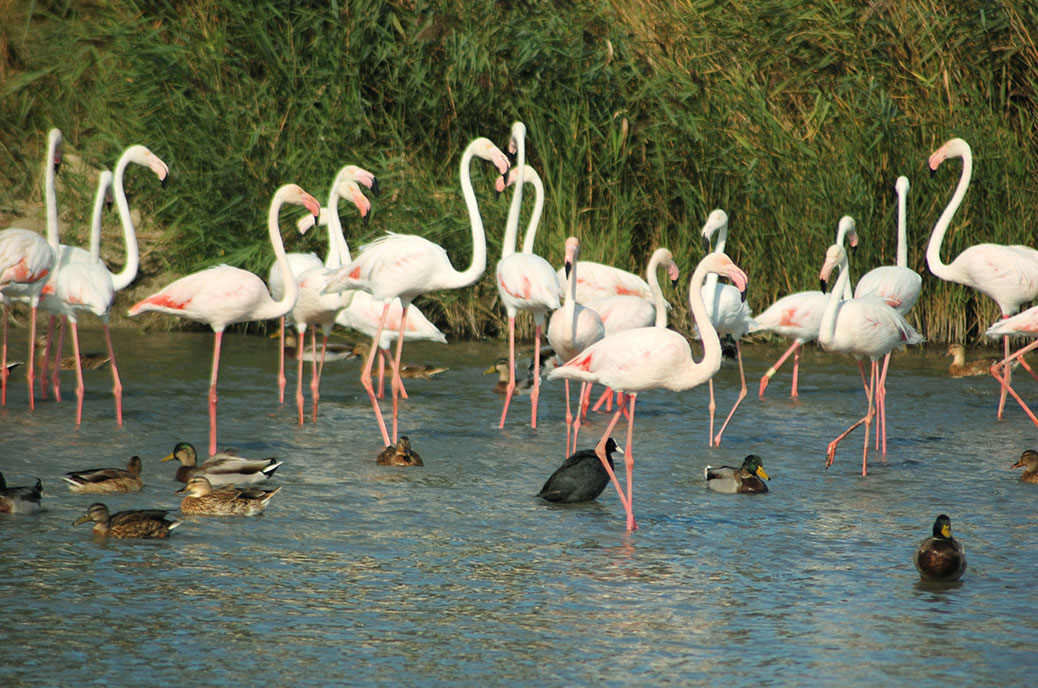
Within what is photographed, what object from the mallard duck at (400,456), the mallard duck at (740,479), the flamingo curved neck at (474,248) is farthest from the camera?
the flamingo curved neck at (474,248)

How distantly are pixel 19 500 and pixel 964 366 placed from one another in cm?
863

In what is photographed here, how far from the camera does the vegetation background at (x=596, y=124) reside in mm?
14094

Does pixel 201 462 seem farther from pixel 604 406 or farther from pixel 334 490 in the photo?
pixel 604 406

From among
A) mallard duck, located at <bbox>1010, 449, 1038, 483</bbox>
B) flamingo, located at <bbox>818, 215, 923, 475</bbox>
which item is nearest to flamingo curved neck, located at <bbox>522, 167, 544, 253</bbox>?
flamingo, located at <bbox>818, 215, 923, 475</bbox>

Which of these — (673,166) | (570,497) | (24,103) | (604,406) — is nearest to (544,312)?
(604,406)

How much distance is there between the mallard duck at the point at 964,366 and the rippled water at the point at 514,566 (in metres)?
1.99

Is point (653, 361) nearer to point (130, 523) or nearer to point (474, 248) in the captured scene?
point (130, 523)

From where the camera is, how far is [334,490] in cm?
786

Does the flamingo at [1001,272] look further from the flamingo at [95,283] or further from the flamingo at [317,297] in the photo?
the flamingo at [95,283]

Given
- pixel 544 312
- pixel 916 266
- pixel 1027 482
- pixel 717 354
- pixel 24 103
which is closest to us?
pixel 717 354

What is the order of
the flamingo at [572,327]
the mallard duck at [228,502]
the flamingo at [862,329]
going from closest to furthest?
the mallard duck at [228,502], the flamingo at [862,329], the flamingo at [572,327]

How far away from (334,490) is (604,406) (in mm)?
3826

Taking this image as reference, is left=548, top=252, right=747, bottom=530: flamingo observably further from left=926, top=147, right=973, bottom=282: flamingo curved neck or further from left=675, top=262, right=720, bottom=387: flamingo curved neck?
left=926, top=147, right=973, bottom=282: flamingo curved neck

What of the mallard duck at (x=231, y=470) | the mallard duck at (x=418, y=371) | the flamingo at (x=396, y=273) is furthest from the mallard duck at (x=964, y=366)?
the mallard duck at (x=231, y=470)
